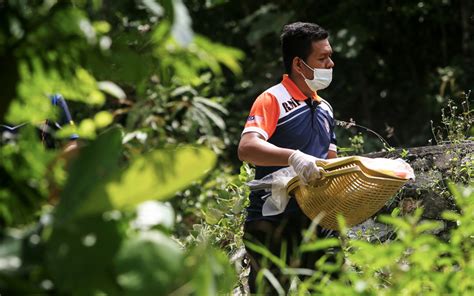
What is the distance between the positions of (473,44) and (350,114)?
6.71ft

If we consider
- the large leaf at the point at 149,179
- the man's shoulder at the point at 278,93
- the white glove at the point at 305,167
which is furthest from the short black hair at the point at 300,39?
the large leaf at the point at 149,179

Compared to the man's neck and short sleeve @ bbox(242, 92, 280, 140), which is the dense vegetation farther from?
the man's neck

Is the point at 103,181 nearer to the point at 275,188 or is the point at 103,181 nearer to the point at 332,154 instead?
the point at 275,188

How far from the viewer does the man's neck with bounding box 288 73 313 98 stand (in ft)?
13.4

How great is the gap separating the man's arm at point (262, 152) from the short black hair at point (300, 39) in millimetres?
584

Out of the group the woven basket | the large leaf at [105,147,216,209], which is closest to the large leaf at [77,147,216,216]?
the large leaf at [105,147,216,209]

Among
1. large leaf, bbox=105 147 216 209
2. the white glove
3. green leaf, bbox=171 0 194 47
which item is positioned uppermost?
green leaf, bbox=171 0 194 47

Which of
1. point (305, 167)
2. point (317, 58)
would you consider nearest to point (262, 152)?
point (305, 167)

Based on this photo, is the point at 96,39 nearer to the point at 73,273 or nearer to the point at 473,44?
the point at 73,273

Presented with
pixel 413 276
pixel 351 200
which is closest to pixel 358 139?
pixel 351 200

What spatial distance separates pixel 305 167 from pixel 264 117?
465 mm

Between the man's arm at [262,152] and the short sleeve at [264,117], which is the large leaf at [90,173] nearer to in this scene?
the man's arm at [262,152]

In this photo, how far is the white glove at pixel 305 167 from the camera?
3369mm

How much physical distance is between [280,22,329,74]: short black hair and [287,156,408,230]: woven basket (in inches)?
33.2
